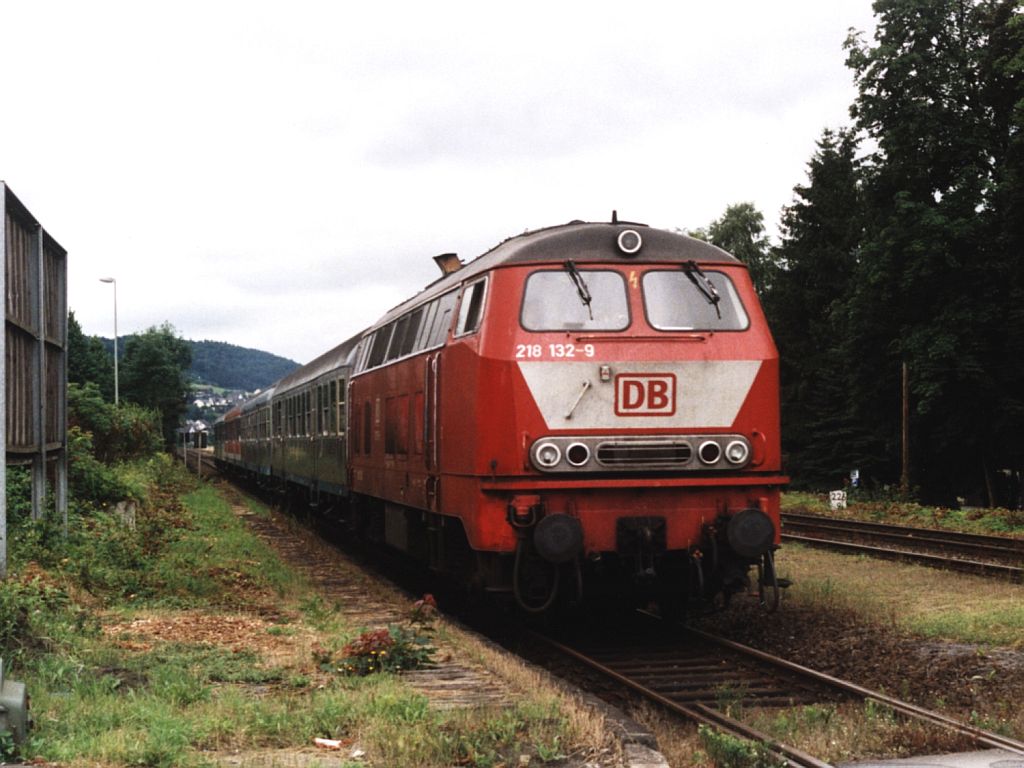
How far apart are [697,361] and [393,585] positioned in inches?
249

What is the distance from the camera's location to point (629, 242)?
10.7 meters

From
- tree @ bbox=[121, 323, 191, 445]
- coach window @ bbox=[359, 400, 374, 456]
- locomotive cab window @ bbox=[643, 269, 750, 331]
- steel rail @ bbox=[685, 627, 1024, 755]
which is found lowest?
steel rail @ bbox=[685, 627, 1024, 755]

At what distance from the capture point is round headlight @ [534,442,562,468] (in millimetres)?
9922

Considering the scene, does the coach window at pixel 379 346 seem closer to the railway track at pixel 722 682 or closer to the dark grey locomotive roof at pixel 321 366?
the dark grey locomotive roof at pixel 321 366

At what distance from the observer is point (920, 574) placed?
15047 millimetres

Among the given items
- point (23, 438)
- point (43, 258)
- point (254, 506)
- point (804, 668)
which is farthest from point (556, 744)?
point (254, 506)

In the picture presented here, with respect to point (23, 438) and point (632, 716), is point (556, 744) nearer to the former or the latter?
point (632, 716)

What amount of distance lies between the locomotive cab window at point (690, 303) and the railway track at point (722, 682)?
2.64 meters

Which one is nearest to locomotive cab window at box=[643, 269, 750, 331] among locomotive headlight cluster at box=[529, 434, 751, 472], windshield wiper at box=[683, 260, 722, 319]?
windshield wiper at box=[683, 260, 722, 319]

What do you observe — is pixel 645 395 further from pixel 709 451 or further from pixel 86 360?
pixel 86 360

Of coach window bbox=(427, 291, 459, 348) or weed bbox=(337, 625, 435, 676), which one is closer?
weed bbox=(337, 625, 435, 676)

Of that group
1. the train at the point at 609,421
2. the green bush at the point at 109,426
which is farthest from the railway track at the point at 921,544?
the green bush at the point at 109,426

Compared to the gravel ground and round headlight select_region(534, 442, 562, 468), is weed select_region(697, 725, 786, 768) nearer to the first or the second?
the gravel ground

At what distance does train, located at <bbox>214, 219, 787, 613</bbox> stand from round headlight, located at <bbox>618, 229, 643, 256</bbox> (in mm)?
21
